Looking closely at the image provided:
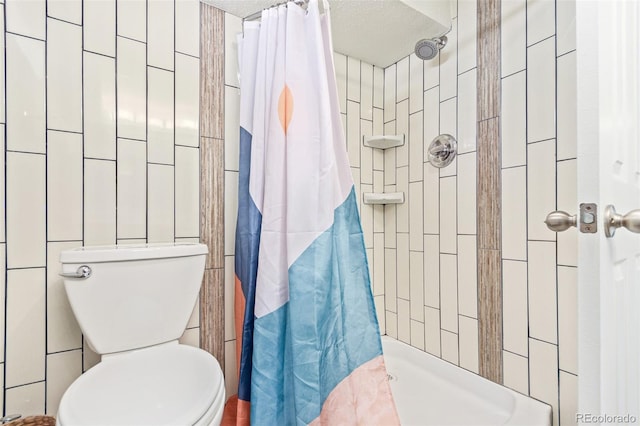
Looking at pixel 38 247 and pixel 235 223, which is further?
pixel 235 223

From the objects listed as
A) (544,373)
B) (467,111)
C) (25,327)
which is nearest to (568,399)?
(544,373)

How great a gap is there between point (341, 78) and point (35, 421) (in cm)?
177

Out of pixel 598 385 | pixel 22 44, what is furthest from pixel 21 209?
pixel 598 385

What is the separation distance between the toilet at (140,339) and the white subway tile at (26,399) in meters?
0.26

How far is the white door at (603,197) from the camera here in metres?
0.62

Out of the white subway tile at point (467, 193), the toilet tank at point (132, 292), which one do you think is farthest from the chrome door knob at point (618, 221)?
the toilet tank at point (132, 292)

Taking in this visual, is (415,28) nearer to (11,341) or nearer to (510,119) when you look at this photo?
(510,119)

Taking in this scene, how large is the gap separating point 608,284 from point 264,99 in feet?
3.65

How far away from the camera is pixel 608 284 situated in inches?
25.3

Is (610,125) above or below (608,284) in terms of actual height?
above

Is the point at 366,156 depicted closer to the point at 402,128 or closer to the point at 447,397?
the point at 402,128

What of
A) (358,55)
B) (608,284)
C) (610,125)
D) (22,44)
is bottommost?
(608,284)

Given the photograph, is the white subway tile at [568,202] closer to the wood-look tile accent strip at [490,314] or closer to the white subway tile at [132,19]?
the wood-look tile accent strip at [490,314]

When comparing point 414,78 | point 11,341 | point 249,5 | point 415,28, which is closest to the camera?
point 11,341
